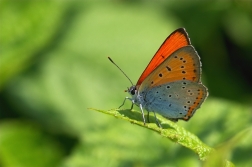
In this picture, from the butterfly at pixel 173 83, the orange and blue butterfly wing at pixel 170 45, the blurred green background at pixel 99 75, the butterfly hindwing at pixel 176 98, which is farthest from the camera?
the blurred green background at pixel 99 75

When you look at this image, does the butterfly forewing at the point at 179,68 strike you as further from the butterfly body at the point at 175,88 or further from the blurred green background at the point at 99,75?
the blurred green background at the point at 99,75

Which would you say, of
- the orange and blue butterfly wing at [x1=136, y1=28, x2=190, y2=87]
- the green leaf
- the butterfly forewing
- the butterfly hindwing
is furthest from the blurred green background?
the green leaf

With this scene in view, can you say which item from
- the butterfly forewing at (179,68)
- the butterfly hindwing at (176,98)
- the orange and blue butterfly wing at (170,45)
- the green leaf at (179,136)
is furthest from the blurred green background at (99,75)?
the green leaf at (179,136)

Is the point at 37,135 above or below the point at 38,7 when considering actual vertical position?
below

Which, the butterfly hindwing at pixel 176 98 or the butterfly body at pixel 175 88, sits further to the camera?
the butterfly hindwing at pixel 176 98

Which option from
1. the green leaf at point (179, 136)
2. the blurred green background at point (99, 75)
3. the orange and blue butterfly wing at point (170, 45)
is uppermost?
the orange and blue butterfly wing at point (170, 45)

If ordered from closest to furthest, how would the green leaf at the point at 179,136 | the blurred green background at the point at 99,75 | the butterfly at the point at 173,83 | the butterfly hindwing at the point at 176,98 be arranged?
the green leaf at the point at 179,136
the butterfly at the point at 173,83
the butterfly hindwing at the point at 176,98
the blurred green background at the point at 99,75

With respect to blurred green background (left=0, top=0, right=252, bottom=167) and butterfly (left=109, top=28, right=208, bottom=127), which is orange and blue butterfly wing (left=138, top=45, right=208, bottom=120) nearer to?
butterfly (left=109, top=28, right=208, bottom=127)

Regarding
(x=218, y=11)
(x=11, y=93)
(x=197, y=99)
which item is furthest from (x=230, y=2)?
(x=197, y=99)

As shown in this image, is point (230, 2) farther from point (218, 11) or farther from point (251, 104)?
point (251, 104)
